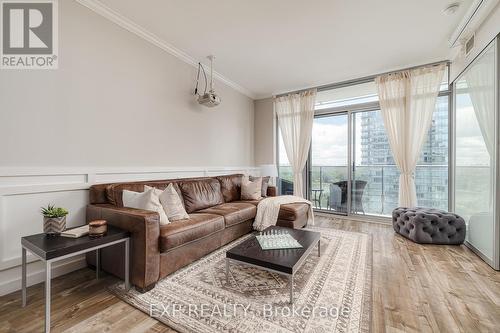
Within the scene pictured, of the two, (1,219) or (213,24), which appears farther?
(213,24)

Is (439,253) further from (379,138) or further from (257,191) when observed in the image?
(257,191)

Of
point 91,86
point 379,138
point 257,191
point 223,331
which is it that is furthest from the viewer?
point 379,138

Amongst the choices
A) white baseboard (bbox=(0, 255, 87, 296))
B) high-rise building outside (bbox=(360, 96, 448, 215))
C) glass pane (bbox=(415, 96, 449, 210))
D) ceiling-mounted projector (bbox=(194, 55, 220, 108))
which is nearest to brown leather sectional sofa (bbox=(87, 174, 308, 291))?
white baseboard (bbox=(0, 255, 87, 296))

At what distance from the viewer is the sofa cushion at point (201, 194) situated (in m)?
2.92

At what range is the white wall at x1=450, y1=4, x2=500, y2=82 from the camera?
2244 millimetres

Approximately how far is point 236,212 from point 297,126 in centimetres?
271

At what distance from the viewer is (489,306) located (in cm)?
166

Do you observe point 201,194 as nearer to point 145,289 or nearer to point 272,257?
point 145,289

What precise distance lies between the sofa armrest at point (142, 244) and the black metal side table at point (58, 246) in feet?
0.18

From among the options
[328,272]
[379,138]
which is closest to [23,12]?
[328,272]

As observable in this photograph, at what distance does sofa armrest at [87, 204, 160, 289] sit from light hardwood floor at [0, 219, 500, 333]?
0.22 meters

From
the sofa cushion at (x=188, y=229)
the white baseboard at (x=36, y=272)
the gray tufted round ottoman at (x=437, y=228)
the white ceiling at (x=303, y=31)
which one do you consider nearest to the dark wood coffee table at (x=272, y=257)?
the sofa cushion at (x=188, y=229)

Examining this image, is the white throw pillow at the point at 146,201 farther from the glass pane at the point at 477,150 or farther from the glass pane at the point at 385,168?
the glass pane at the point at 385,168

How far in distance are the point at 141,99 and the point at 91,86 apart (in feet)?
1.87
